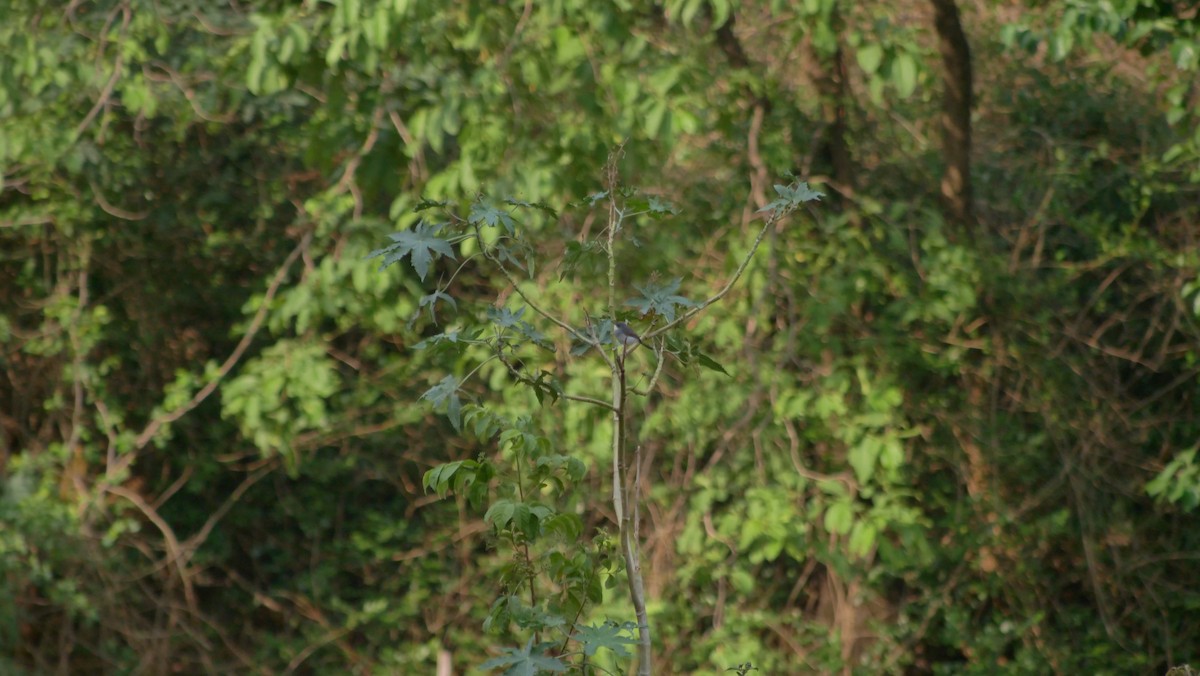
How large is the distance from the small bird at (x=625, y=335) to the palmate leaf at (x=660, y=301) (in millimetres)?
35

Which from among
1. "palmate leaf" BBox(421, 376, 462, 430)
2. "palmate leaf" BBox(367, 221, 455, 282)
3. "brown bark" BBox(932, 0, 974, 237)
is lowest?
"brown bark" BBox(932, 0, 974, 237)

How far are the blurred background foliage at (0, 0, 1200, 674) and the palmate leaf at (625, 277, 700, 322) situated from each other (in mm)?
1967

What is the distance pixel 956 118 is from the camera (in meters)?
4.97

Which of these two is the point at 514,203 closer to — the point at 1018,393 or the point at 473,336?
the point at 473,336

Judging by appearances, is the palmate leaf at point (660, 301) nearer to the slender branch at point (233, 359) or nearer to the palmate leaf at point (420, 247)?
the palmate leaf at point (420, 247)

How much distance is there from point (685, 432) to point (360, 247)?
1204mm

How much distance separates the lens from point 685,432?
15.3 feet

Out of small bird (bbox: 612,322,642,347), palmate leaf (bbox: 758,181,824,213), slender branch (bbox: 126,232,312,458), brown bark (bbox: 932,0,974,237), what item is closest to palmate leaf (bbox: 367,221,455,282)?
small bird (bbox: 612,322,642,347)

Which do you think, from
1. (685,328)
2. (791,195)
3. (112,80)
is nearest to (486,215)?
(791,195)

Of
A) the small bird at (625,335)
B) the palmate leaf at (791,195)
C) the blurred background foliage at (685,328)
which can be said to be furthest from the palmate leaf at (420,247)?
the blurred background foliage at (685,328)

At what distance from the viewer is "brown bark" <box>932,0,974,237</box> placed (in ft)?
16.0

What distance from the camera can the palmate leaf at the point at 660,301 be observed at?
1.88 metres

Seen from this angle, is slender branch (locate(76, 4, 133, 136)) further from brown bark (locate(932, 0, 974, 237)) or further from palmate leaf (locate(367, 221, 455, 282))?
palmate leaf (locate(367, 221, 455, 282))

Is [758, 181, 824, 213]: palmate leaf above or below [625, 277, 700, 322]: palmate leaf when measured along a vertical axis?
above
